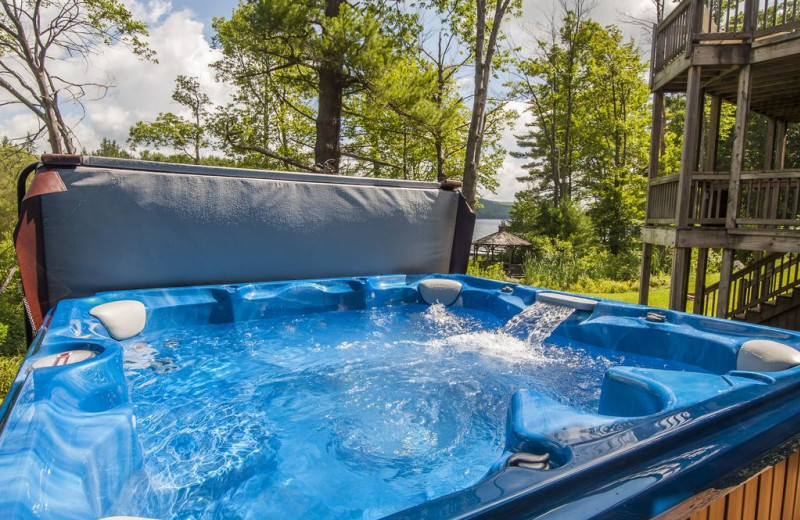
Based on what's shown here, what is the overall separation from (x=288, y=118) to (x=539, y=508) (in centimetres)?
1387

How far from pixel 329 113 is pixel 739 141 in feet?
17.3

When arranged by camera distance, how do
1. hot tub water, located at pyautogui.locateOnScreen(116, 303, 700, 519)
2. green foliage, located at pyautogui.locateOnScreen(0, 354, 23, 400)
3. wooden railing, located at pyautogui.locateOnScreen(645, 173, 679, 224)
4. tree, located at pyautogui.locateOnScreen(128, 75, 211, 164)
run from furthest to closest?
1. tree, located at pyautogui.locateOnScreen(128, 75, 211, 164)
2. wooden railing, located at pyautogui.locateOnScreen(645, 173, 679, 224)
3. green foliage, located at pyautogui.locateOnScreen(0, 354, 23, 400)
4. hot tub water, located at pyautogui.locateOnScreen(116, 303, 700, 519)

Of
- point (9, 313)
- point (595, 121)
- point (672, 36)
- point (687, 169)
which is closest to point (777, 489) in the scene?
point (687, 169)

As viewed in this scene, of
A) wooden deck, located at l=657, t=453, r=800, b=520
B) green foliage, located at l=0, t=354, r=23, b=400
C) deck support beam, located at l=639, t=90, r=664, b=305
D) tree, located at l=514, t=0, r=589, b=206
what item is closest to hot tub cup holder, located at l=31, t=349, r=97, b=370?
wooden deck, located at l=657, t=453, r=800, b=520

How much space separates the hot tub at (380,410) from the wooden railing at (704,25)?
3.52 metres

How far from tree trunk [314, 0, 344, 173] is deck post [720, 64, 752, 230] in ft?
15.9

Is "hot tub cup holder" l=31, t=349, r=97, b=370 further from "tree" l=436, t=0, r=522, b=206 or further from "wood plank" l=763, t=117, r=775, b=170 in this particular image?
"wood plank" l=763, t=117, r=775, b=170

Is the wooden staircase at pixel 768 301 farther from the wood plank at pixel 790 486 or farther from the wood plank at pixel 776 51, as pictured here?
the wood plank at pixel 790 486

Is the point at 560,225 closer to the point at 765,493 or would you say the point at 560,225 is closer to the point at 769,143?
the point at 769,143

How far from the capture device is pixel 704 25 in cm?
486

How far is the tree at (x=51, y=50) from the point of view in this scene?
24.3 ft

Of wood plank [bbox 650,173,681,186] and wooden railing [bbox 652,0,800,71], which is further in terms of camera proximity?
wood plank [bbox 650,173,681,186]

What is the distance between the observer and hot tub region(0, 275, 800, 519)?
896 millimetres

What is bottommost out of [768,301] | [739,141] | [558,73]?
[768,301]
